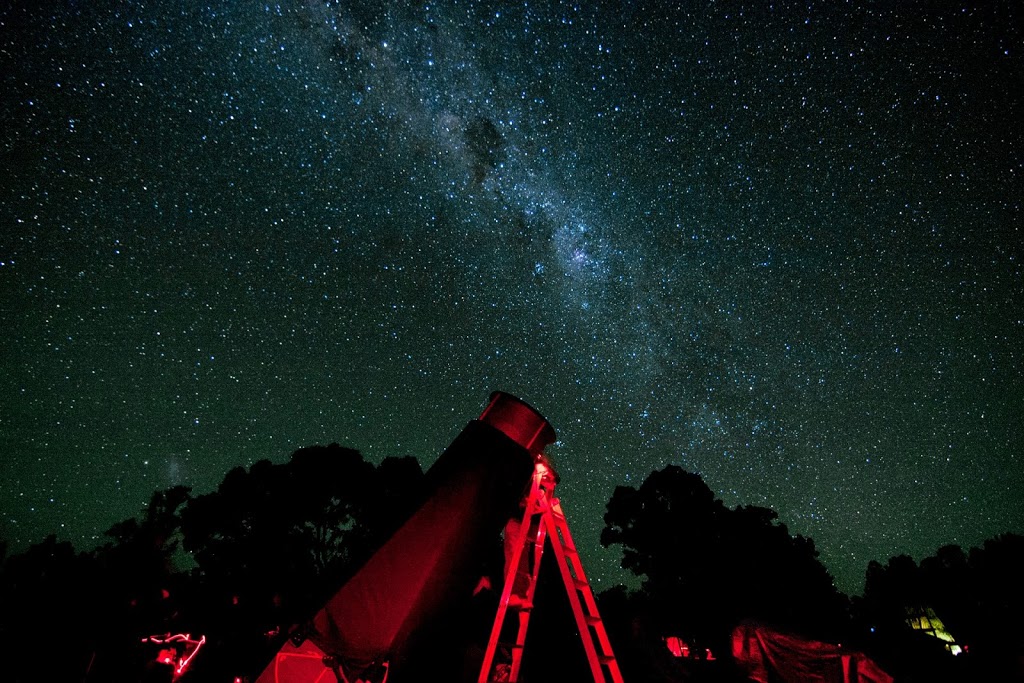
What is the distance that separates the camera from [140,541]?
13242 mm

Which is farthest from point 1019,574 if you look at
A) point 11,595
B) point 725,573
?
point 11,595

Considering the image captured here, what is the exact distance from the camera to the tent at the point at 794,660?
5082 millimetres

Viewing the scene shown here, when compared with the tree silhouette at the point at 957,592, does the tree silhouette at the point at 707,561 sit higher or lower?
lower

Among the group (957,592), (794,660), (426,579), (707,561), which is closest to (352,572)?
(426,579)

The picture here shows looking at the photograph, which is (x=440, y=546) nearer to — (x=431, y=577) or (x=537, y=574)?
(x=431, y=577)

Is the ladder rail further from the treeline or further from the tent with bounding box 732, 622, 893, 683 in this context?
the tent with bounding box 732, 622, 893, 683

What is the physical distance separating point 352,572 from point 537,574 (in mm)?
1659

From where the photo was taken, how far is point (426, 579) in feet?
12.2

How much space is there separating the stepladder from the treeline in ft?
2.54

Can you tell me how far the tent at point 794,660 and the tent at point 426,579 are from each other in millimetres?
4059

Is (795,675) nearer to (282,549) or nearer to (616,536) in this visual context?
(282,549)

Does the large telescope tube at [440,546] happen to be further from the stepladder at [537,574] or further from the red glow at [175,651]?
the red glow at [175,651]

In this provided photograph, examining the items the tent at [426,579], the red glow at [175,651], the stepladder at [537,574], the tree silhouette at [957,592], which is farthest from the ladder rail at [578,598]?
the tree silhouette at [957,592]

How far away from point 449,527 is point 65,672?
7.27 meters
